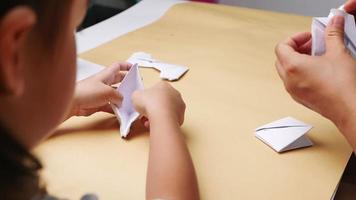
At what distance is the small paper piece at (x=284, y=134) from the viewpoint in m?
0.76

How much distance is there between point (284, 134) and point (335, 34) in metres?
0.18

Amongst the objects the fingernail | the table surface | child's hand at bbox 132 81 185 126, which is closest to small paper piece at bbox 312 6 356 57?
the fingernail

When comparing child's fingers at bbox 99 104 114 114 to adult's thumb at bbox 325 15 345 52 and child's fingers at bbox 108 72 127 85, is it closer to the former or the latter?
child's fingers at bbox 108 72 127 85

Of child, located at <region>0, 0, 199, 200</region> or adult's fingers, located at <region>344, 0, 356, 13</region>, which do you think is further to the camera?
adult's fingers, located at <region>344, 0, 356, 13</region>

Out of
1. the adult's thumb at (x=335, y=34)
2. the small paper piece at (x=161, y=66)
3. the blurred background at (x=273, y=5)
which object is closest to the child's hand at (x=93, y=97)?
the small paper piece at (x=161, y=66)

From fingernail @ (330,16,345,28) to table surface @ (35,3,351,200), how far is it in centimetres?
16

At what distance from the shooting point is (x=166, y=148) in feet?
2.35

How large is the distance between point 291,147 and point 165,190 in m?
0.22

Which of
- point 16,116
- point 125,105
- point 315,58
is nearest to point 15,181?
point 16,116

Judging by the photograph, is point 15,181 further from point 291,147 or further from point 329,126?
point 329,126

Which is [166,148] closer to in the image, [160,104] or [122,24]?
[160,104]

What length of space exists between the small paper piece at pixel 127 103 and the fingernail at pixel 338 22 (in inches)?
12.9

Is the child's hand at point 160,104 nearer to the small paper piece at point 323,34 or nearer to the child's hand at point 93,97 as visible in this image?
the child's hand at point 93,97

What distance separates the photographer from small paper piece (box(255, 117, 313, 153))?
758mm
